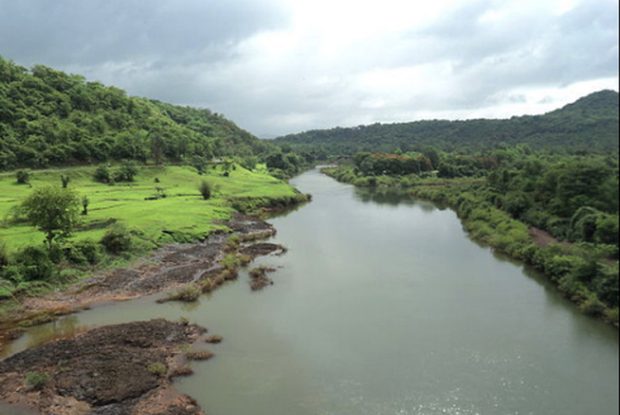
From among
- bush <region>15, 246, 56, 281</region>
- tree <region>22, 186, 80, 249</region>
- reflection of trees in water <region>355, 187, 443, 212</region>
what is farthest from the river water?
reflection of trees in water <region>355, 187, 443, 212</region>

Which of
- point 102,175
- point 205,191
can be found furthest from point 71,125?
point 205,191

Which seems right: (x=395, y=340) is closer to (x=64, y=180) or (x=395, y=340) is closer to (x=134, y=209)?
(x=134, y=209)

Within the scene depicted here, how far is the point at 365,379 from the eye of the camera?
21.4 metres

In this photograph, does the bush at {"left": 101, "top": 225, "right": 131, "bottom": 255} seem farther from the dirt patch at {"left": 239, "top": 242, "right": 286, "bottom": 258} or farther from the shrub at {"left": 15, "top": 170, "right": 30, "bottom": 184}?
the shrub at {"left": 15, "top": 170, "right": 30, "bottom": 184}

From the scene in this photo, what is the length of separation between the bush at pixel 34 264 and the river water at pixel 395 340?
5.70m

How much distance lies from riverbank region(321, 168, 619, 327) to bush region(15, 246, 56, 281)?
34675 millimetres

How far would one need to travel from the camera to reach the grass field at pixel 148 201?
143ft

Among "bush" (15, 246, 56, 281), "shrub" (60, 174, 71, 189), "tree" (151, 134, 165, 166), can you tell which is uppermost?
"tree" (151, 134, 165, 166)

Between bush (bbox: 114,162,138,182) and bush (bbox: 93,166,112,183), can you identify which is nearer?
bush (bbox: 93,166,112,183)

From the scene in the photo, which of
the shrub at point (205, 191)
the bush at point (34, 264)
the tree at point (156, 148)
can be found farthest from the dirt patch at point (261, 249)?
the tree at point (156, 148)

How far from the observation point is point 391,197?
305 feet

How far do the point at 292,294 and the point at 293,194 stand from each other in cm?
4876

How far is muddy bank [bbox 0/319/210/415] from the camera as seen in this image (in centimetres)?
1947

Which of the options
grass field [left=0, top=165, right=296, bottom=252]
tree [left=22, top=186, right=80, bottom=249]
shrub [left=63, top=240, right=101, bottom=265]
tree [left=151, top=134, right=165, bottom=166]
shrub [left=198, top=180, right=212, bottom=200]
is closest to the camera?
tree [left=22, top=186, right=80, bottom=249]
